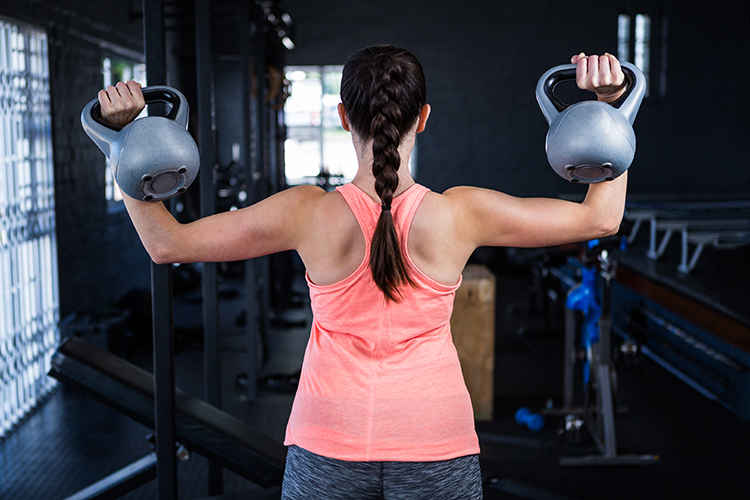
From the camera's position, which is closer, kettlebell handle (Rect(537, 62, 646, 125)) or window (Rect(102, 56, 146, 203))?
kettlebell handle (Rect(537, 62, 646, 125))

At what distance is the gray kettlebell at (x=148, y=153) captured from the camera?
3.00 ft

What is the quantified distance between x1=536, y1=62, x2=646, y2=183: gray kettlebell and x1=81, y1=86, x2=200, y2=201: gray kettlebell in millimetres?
546

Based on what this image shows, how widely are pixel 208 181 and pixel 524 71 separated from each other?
20.3ft

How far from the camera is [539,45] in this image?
7758 millimetres

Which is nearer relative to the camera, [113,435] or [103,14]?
[113,435]

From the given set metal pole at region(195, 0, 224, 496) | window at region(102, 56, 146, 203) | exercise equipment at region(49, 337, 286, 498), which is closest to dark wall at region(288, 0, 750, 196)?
window at region(102, 56, 146, 203)

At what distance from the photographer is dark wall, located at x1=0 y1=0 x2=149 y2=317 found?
12.5 feet

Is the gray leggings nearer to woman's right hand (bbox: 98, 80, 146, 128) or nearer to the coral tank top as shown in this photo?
the coral tank top

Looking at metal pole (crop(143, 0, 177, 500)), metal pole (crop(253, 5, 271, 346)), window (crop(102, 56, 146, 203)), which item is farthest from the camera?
window (crop(102, 56, 146, 203))

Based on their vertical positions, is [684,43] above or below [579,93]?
above

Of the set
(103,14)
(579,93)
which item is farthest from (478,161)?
(103,14)

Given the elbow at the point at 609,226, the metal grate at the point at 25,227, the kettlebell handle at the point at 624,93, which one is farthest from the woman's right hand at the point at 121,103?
the metal grate at the point at 25,227

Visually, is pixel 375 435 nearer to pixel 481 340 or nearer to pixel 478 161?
pixel 481 340

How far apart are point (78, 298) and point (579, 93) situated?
243 inches
